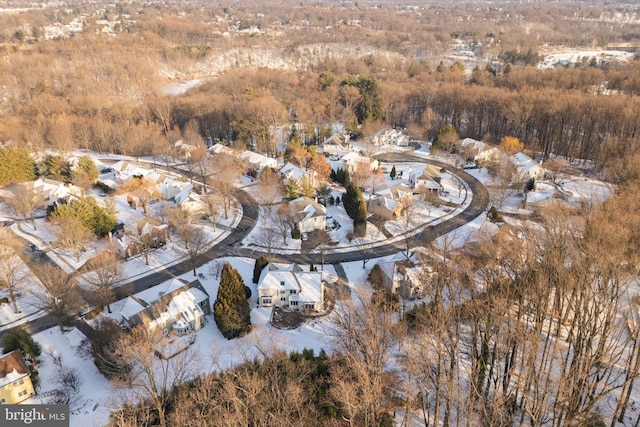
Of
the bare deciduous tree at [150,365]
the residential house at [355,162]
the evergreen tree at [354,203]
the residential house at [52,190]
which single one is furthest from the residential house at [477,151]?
the residential house at [52,190]

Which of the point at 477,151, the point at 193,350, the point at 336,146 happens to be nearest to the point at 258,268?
the point at 193,350

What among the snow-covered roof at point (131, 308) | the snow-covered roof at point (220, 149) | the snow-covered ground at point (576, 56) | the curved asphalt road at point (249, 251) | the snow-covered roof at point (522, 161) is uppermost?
the snow-covered ground at point (576, 56)

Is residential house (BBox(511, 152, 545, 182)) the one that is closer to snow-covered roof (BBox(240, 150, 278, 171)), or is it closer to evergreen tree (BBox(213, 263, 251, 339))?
snow-covered roof (BBox(240, 150, 278, 171))

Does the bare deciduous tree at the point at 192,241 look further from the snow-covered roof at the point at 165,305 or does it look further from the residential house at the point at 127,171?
the residential house at the point at 127,171

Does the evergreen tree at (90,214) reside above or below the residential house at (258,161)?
above

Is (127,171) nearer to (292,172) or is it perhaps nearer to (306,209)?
(292,172)

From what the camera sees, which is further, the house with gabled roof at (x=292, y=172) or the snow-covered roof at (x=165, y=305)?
the house with gabled roof at (x=292, y=172)
